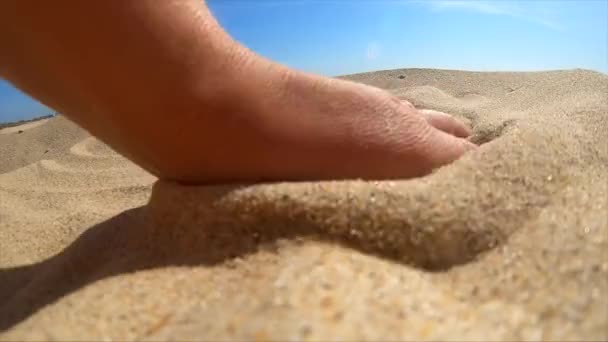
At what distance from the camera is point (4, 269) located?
3.28 feet

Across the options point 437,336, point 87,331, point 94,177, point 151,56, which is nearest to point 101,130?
point 151,56

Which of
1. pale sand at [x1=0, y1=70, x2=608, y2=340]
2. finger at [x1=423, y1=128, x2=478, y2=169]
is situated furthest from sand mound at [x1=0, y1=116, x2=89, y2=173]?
finger at [x1=423, y1=128, x2=478, y2=169]

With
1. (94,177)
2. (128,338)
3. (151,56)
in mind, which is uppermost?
(151,56)

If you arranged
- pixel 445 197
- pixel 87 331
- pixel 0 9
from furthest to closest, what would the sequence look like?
1. pixel 0 9
2. pixel 445 197
3. pixel 87 331

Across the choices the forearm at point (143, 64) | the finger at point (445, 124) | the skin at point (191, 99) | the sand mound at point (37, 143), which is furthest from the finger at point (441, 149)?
the sand mound at point (37, 143)

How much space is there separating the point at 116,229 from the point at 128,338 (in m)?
0.39

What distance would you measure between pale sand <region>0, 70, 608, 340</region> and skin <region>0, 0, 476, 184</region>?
0.18 ft

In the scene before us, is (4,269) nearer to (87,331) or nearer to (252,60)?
(87,331)

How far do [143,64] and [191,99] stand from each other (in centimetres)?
9

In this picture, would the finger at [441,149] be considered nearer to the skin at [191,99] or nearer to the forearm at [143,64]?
the skin at [191,99]

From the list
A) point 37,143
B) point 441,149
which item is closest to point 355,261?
point 441,149

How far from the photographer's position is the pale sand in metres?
0.56

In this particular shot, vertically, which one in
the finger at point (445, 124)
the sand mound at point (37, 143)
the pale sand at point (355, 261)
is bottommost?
the pale sand at point (355, 261)

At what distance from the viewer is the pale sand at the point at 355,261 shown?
0.56 m
